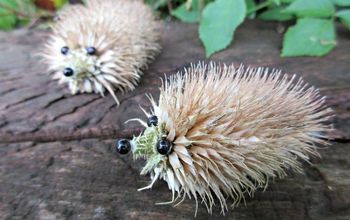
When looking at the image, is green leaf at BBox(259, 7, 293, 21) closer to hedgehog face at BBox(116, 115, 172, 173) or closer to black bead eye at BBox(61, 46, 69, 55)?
black bead eye at BBox(61, 46, 69, 55)

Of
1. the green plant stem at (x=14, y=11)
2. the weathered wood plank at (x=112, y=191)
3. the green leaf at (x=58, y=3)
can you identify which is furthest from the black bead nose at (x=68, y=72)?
the green leaf at (x=58, y=3)

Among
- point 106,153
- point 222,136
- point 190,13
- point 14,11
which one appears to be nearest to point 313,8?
point 190,13

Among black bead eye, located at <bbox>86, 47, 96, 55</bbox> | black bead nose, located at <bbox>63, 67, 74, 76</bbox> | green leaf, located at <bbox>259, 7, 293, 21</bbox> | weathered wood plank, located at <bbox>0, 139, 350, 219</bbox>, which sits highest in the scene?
green leaf, located at <bbox>259, 7, 293, 21</bbox>

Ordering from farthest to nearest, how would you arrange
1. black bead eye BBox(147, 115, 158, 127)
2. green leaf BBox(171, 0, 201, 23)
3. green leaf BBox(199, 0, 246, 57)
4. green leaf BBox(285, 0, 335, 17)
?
green leaf BBox(171, 0, 201, 23) < green leaf BBox(199, 0, 246, 57) < green leaf BBox(285, 0, 335, 17) < black bead eye BBox(147, 115, 158, 127)

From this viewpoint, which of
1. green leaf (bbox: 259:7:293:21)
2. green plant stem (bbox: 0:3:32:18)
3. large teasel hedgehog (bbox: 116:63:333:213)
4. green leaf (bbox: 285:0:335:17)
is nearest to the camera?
large teasel hedgehog (bbox: 116:63:333:213)

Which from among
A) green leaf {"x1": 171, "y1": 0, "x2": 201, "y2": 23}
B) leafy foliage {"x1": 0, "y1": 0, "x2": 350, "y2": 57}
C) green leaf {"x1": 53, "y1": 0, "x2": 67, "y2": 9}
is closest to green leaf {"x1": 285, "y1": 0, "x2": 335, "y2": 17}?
leafy foliage {"x1": 0, "y1": 0, "x2": 350, "y2": 57}

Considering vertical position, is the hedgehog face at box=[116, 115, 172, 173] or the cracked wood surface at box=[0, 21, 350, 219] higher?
the hedgehog face at box=[116, 115, 172, 173]

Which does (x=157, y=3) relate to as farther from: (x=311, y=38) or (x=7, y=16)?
(x=311, y=38)
